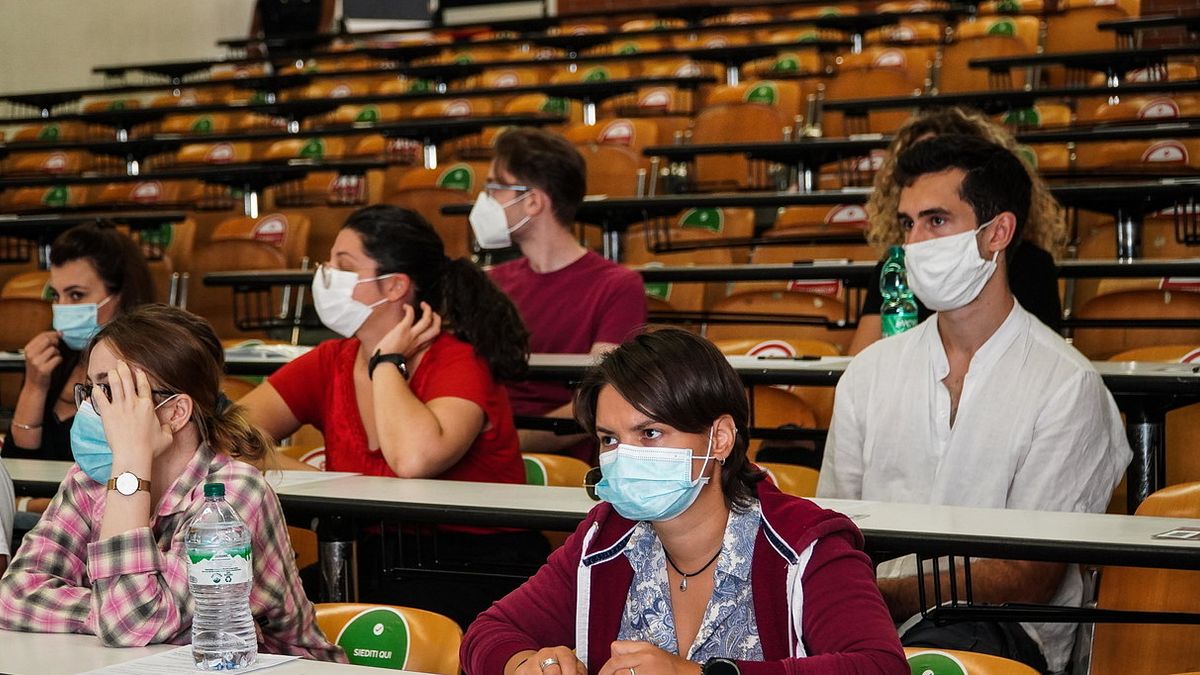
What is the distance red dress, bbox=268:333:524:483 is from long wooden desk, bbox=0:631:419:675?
1.08 meters

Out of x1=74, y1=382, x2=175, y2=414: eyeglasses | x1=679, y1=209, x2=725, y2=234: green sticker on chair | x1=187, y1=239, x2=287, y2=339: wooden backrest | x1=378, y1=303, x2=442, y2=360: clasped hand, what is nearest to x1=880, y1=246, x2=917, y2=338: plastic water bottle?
A: x1=378, y1=303, x2=442, y2=360: clasped hand

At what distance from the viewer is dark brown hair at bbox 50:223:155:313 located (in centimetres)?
366

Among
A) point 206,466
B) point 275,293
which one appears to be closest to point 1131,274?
point 206,466

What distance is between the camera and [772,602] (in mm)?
1734

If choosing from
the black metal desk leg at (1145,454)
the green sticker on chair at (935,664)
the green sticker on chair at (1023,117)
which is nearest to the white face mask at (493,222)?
the black metal desk leg at (1145,454)

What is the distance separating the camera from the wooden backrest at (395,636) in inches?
79.4

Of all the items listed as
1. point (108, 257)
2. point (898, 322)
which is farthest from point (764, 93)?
point (108, 257)

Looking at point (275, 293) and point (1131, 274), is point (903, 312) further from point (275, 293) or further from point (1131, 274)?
point (275, 293)

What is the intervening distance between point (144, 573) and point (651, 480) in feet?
2.30

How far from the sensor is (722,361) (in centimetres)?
177

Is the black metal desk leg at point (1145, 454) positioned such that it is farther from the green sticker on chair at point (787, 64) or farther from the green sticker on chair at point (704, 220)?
the green sticker on chair at point (787, 64)

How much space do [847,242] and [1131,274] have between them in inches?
60.6

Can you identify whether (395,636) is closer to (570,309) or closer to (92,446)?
(92,446)

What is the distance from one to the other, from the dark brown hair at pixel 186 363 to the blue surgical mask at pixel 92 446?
4 centimetres
